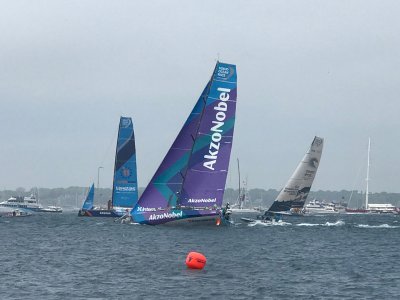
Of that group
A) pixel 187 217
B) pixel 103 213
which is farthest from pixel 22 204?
pixel 187 217

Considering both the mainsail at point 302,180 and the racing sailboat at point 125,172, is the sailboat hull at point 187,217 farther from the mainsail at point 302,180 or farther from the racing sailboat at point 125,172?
the mainsail at point 302,180

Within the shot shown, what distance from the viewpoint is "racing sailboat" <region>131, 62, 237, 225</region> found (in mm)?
66062

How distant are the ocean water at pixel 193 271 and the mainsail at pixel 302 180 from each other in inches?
1505

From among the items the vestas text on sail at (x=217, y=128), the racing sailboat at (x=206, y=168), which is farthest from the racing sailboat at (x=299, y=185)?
the vestas text on sail at (x=217, y=128)

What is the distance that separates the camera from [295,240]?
6444 centimetres

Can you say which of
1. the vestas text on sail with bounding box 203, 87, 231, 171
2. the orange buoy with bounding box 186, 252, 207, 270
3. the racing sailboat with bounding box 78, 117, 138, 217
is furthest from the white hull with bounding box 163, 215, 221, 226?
the racing sailboat with bounding box 78, 117, 138, 217

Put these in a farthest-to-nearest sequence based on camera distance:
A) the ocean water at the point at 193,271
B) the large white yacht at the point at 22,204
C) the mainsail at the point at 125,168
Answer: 1. the large white yacht at the point at 22,204
2. the mainsail at the point at 125,168
3. the ocean water at the point at 193,271

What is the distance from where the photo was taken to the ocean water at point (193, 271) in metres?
32.5

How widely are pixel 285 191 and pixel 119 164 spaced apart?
74.5ft

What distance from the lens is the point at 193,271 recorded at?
1508 inches

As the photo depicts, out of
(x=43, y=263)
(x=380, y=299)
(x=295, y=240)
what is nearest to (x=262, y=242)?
(x=295, y=240)

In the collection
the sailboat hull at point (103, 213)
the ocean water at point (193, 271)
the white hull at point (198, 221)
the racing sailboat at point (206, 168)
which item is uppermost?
the racing sailboat at point (206, 168)

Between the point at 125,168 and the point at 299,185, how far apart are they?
23975 mm

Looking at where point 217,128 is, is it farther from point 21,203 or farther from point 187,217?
point 21,203
